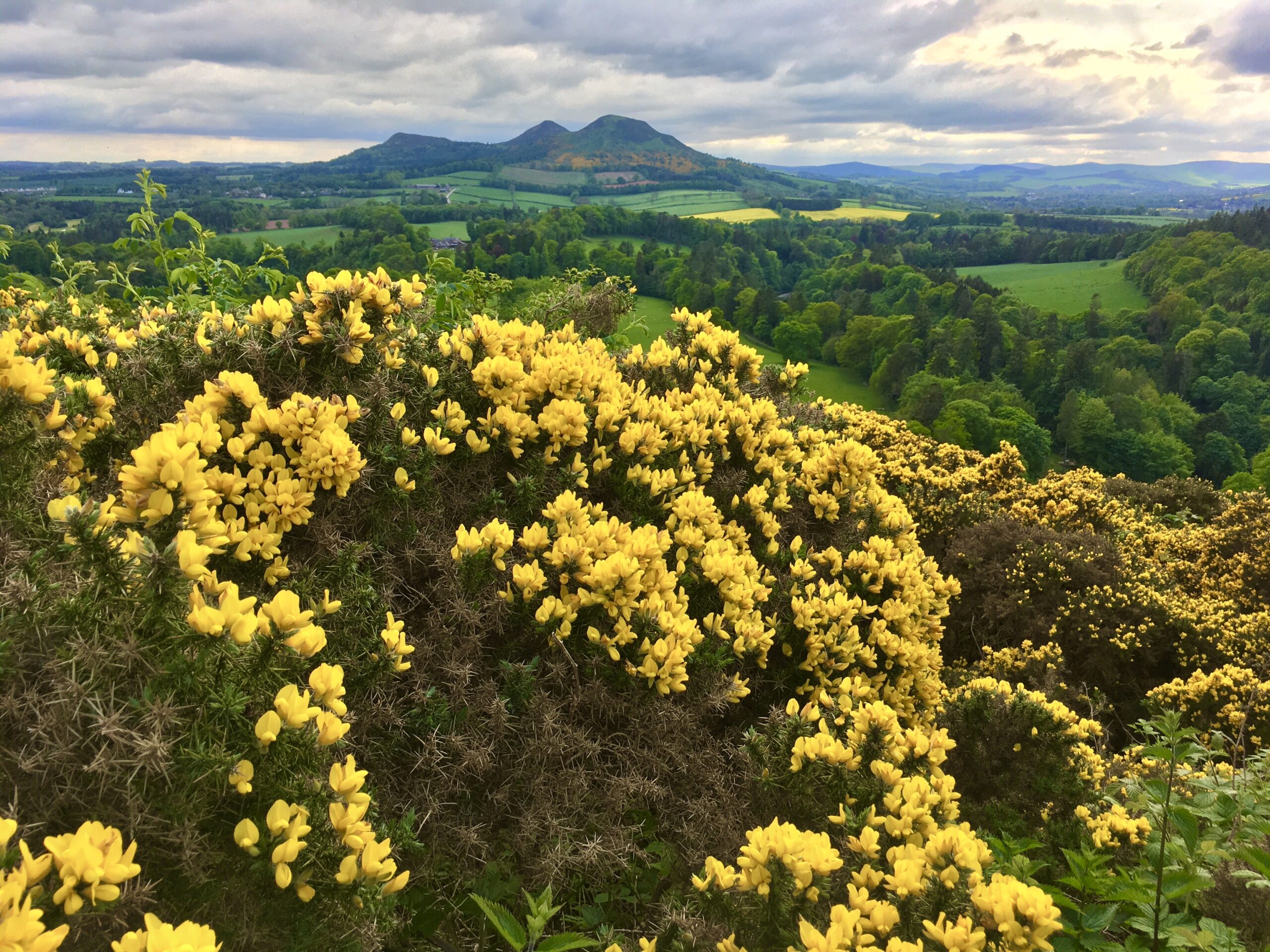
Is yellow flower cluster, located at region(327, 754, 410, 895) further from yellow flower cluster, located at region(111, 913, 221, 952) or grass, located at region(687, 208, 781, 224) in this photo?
grass, located at region(687, 208, 781, 224)

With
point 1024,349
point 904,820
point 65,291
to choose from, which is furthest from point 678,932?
point 1024,349

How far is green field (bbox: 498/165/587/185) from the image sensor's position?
13862 cm

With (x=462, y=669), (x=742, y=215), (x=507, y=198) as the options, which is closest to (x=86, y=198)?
(x=462, y=669)

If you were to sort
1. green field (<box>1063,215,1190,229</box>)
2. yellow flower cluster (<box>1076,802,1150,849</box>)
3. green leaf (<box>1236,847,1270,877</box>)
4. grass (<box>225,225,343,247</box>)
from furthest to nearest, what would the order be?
green field (<box>1063,215,1190,229</box>), grass (<box>225,225,343,247</box>), yellow flower cluster (<box>1076,802,1150,849</box>), green leaf (<box>1236,847,1270,877</box>)

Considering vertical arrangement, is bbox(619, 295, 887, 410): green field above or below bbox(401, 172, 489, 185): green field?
below

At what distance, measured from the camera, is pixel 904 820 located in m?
2.53

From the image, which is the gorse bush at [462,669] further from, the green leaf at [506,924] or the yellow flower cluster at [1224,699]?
the yellow flower cluster at [1224,699]

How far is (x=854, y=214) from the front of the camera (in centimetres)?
15700

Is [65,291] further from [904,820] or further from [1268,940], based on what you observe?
[1268,940]

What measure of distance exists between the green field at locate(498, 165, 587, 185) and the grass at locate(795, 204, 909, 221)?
50177 millimetres

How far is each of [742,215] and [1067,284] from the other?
6231 cm

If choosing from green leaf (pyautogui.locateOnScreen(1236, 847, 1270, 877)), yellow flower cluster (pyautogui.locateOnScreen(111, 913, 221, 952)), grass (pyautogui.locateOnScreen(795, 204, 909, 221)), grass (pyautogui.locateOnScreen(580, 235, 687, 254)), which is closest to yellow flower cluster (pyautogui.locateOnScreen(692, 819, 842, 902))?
yellow flower cluster (pyautogui.locateOnScreen(111, 913, 221, 952))

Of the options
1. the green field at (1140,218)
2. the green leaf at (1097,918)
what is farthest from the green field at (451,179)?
the green field at (1140,218)

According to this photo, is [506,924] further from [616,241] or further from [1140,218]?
[1140,218]
